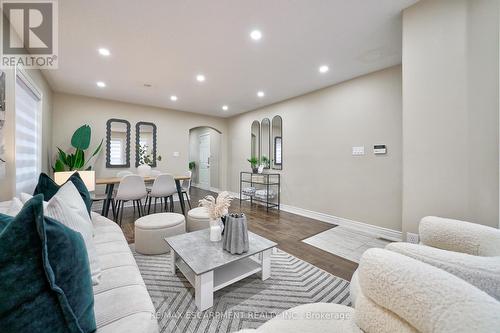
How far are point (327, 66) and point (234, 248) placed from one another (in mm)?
2789

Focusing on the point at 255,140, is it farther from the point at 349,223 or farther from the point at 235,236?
the point at 235,236

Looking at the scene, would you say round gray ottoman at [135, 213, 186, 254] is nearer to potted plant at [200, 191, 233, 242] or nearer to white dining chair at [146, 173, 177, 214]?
potted plant at [200, 191, 233, 242]

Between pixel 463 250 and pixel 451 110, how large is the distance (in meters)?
1.07

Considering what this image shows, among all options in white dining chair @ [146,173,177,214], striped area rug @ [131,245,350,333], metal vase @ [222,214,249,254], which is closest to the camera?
striped area rug @ [131,245,350,333]

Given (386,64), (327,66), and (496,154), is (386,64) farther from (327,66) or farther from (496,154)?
(496,154)

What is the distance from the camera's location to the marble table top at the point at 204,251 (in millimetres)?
1483

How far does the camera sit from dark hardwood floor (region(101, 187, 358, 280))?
2.17m

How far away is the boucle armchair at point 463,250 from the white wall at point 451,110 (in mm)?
412

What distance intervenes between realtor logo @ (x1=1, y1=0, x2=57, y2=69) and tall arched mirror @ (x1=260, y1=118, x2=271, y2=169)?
149 inches

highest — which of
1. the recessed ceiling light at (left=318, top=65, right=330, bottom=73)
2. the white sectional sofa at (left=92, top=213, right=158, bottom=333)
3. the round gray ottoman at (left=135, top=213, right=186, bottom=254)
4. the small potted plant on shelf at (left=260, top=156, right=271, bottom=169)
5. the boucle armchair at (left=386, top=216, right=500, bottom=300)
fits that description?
the recessed ceiling light at (left=318, top=65, right=330, bottom=73)

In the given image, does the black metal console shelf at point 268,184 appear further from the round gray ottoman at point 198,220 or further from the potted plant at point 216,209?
the potted plant at point 216,209

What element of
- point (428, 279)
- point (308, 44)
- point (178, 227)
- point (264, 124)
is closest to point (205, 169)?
point (264, 124)

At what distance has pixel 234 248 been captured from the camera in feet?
5.37

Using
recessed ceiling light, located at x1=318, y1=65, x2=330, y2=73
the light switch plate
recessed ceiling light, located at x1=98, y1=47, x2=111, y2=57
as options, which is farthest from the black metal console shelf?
recessed ceiling light, located at x1=98, y1=47, x2=111, y2=57
